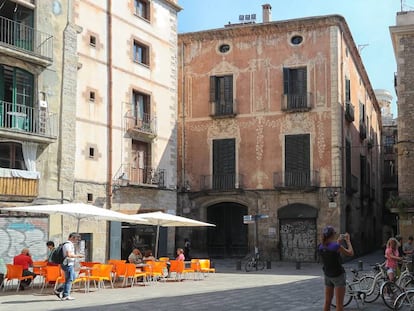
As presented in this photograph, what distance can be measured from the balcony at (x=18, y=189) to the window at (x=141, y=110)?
22.4 feet

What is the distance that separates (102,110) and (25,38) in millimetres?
4493

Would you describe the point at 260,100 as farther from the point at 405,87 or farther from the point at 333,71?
the point at 405,87

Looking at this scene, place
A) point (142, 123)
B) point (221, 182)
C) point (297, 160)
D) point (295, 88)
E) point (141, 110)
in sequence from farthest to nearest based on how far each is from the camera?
point (221, 182), point (295, 88), point (297, 160), point (141, 110), point (142, 123)

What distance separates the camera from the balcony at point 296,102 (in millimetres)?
31594

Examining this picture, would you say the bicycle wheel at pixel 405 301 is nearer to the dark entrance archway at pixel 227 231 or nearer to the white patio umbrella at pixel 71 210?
the white patio umbrella at pixel 71 210

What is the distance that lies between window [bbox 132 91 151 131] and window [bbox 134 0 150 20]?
348 cm

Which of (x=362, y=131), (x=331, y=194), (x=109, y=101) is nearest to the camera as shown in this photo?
(x=109, y=101)

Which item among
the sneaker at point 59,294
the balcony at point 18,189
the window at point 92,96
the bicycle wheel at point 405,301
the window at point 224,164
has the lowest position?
the sneaker at point 59,294

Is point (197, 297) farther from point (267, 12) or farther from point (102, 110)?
point (267, 12)

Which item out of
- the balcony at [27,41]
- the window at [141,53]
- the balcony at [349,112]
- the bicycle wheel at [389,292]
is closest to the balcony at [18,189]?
the balcony at [27,41]

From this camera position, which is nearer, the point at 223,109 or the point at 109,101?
the point at 109,101

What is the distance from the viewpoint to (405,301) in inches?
456

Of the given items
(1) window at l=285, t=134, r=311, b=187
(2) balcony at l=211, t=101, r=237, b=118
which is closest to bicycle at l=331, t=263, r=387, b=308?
(1) window at l=285, t=134, r=311, b=187

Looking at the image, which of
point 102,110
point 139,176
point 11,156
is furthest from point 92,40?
point 11,156
